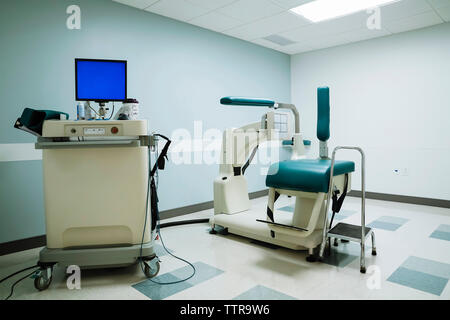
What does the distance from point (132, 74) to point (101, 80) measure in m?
1.15

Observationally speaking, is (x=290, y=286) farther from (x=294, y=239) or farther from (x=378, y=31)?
(x=378, y=31)

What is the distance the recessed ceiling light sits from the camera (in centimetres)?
353

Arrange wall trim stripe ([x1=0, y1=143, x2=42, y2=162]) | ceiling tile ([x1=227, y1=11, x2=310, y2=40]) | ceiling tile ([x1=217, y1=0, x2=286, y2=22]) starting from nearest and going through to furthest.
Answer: wall trim stripe ([x1=0, y1=143, x2=42, y2=162])
ceiling tile ([x1=217, y1=0, x2=286, y2=22])
ceiling tile ([x1=227, y1=11, x2=310, y2=40])

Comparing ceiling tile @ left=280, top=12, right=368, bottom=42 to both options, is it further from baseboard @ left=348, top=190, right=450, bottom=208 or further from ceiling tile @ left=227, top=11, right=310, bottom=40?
baseboard @ left=348, top=190, right=450, bottom=208

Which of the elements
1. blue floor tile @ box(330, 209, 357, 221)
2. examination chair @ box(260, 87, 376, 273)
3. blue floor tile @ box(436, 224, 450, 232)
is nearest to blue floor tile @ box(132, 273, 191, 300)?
examination chair @ box(260, 87, 376, 273)

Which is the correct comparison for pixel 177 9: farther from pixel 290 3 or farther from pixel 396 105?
pixel 396 105

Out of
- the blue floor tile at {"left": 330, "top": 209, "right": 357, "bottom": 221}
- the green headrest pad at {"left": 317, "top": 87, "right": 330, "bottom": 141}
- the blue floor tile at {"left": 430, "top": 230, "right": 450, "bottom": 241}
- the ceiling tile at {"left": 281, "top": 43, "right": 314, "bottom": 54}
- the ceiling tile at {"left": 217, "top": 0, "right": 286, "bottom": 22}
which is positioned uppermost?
the ceiling tile at {"left": 281, "top": 43, "right": 314, "bottom": 54}

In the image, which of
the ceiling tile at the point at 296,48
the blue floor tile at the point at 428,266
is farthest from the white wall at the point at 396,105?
the blue floor tile at the point at 428,266

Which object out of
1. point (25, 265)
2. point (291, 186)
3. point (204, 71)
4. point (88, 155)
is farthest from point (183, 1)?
point (25, 265)

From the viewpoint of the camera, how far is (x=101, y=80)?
2.36 meters

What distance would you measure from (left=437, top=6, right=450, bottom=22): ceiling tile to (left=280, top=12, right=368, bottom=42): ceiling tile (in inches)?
33.2

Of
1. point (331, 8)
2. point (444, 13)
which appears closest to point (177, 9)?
point (331, 8)

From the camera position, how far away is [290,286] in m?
2.05

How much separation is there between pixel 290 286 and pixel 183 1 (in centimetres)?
304
